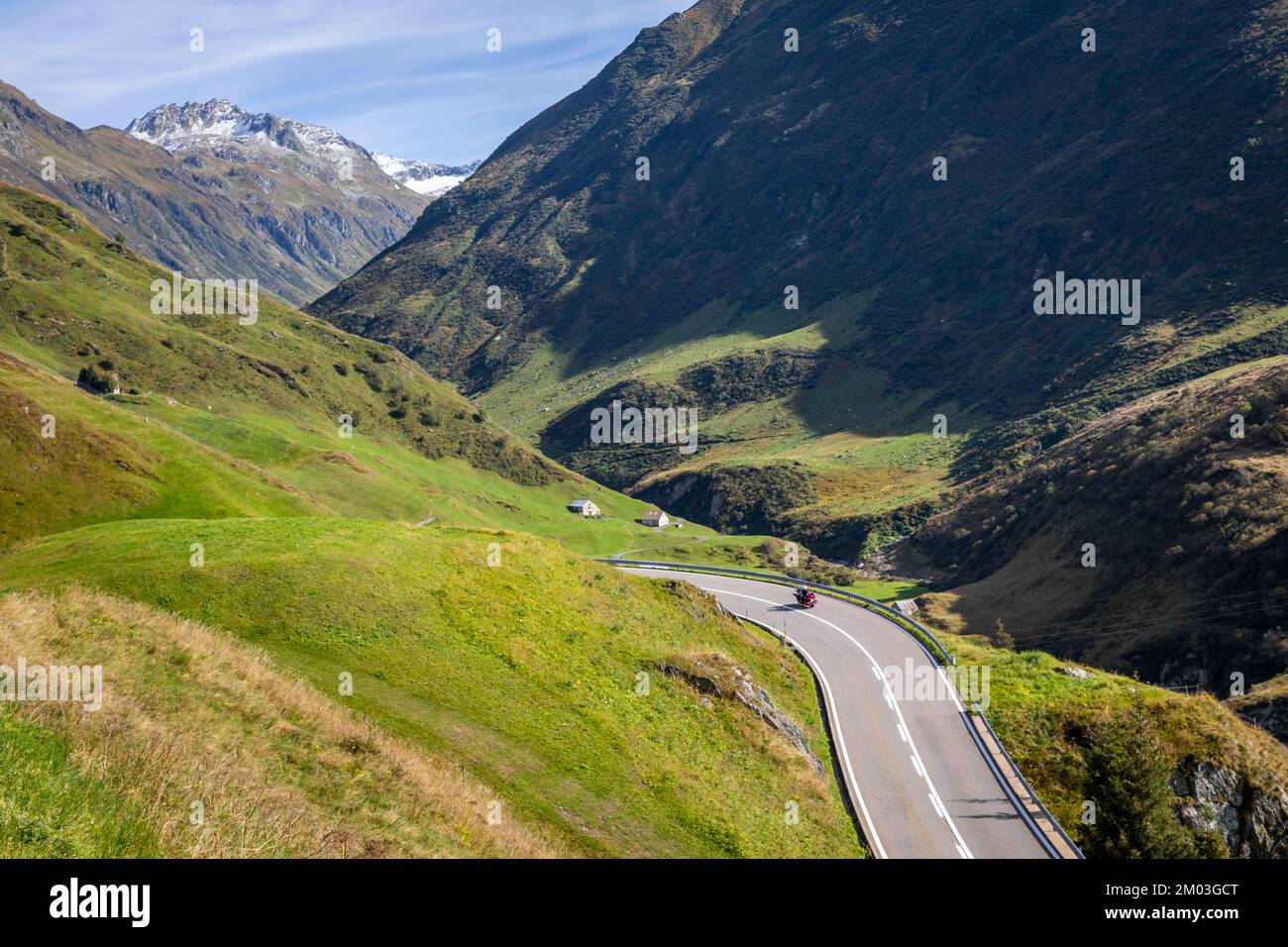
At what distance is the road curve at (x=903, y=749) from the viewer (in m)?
27.1

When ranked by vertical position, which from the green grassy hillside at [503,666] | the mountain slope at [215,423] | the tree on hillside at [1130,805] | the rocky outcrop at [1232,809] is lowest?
the rocky outcrop at [1232,809]

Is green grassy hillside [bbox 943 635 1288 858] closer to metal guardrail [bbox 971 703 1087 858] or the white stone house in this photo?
metal guardrail [bbox 971 703 1087 858]

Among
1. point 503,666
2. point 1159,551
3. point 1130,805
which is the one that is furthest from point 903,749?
point 1159,551

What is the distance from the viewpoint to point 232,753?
15.5m

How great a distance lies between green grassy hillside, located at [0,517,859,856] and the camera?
2236cm

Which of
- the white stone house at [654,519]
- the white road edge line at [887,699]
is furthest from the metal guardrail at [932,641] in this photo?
the white stone house at [654,519]

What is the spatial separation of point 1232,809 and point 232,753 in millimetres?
32220

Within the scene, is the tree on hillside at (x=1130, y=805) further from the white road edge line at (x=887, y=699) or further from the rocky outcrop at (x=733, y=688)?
the rocky outcrop at (x=733, y=688)

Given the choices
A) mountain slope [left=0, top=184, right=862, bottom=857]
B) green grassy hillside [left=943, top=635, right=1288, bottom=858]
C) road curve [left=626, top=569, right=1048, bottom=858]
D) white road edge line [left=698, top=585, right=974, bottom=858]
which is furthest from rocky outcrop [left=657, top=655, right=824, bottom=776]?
green grassy hillside [left=943, top=635, right=1288, bottom=858]

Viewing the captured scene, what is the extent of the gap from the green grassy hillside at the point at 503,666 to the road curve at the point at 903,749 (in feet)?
4.36

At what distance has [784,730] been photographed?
3222 centimetres
